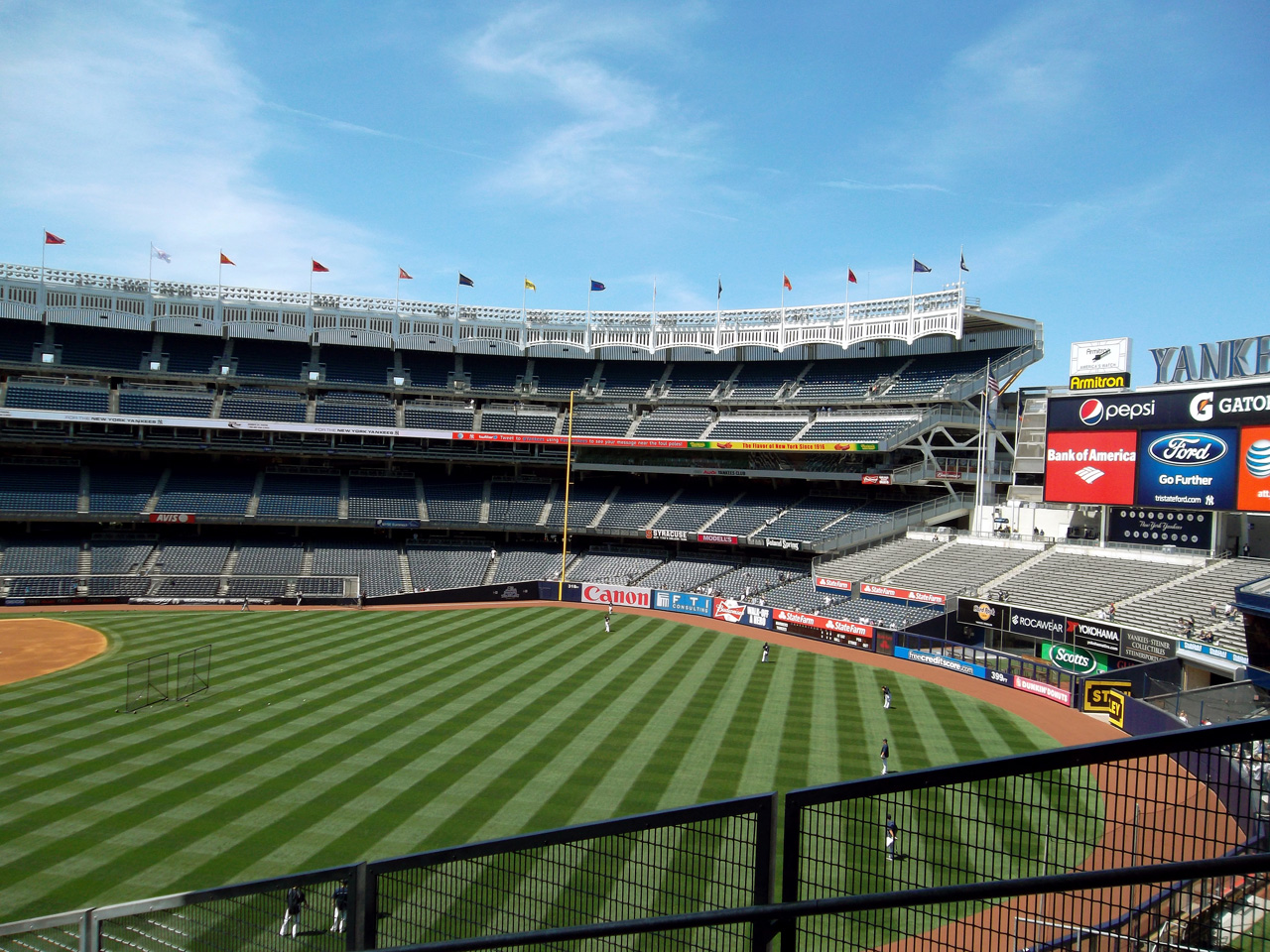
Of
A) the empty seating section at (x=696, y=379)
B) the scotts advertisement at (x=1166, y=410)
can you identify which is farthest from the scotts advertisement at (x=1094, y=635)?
the empty seating section at (x=696, y=379)

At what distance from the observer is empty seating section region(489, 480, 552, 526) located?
5784cm

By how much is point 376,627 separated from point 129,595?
663 inches

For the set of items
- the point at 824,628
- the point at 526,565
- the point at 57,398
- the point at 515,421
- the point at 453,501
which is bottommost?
the point at 824,628

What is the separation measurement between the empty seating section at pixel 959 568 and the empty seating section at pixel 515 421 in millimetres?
28726

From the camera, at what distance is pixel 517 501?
59844 millimetres

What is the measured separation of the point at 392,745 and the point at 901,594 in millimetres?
27378

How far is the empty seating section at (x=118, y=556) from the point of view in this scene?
155 ft

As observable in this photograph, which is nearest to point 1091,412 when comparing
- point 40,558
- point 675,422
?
point 675,422

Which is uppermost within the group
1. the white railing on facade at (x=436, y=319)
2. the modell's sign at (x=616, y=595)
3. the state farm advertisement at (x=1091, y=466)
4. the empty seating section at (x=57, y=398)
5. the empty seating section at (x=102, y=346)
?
the white railing on facade at (x=436, y=319)

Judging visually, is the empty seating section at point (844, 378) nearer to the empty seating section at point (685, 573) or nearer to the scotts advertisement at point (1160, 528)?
the empty seating section at point (685, 573)

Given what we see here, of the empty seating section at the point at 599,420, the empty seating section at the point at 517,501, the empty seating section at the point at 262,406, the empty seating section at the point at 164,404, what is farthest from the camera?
the empty seating section at the point at 599,420

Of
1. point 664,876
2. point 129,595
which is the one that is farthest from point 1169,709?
point 129,595

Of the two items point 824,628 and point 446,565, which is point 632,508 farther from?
point 824,628

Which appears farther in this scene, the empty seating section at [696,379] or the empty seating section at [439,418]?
the empty seating section at [696,379]
